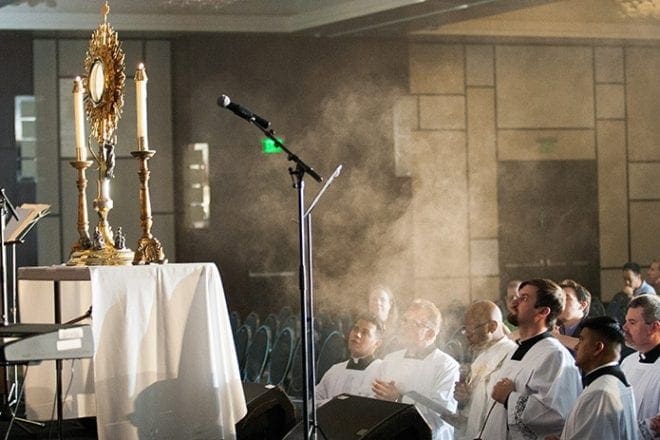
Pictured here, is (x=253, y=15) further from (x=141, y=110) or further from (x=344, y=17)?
(x=141, y=110)

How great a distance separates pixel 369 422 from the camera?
4.85 m

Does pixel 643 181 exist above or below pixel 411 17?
below

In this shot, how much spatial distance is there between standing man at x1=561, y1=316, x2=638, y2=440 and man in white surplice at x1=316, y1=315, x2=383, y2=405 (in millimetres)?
1714

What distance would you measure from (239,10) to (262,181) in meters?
1.75

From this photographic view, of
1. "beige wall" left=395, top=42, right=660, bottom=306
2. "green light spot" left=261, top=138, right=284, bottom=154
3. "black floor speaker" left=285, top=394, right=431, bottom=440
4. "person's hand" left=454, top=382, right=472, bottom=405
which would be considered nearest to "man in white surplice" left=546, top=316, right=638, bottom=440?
"black floor speaker" left=285, top=394, right=431, bottom=440

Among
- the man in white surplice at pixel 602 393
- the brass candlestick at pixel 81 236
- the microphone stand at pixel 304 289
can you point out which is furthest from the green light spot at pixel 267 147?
the man in white surplice at pixel 602 393

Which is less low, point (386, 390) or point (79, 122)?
point (79, 122)

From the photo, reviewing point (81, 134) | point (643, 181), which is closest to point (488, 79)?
point (643, 181)

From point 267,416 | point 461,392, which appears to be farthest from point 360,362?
point 267,416

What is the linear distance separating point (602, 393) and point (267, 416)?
1.58 meters

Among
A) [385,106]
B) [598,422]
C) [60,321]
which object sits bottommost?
[598,422]

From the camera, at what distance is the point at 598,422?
466cm

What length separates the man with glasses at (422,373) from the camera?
589 centimetres

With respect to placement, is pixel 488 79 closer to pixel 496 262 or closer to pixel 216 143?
pixel 496 262
